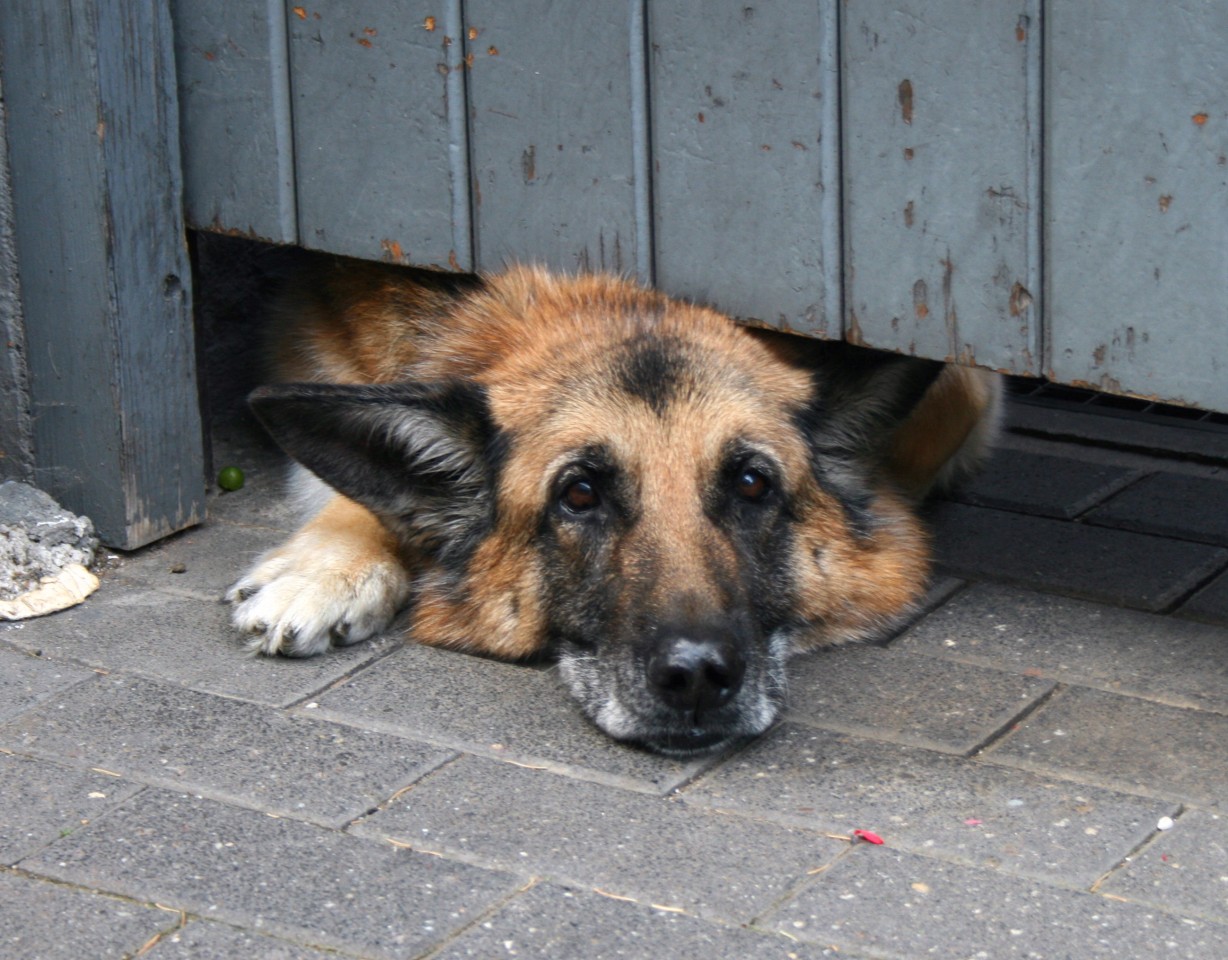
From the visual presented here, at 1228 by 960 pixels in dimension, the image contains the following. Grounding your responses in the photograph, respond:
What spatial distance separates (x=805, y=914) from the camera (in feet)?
9.53

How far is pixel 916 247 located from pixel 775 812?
1.34 meters

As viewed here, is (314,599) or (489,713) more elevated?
(314,599)

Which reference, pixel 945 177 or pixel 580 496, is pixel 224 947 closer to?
pixel 580 496

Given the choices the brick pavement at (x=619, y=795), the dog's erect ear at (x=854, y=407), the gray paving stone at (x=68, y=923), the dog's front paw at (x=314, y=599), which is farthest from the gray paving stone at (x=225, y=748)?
the dog's erect ear at (x=854, y=407)

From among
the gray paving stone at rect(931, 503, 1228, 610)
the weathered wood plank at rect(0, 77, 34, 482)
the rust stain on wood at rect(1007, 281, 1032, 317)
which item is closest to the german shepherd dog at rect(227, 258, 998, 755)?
the gray paving stone at rect(931, 503, 1228, 610)

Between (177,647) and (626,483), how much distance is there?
113cm

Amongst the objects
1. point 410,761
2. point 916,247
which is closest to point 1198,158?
point 916,247

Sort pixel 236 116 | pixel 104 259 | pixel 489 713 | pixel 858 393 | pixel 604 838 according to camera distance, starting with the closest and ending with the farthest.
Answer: pixel 604 838, pixel 489 713, pixel 858 393, pixel 104 259, pixel 236 116

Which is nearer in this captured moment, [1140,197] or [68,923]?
[68,923]

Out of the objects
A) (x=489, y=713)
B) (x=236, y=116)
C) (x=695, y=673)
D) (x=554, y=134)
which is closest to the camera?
(x=695, y=673)

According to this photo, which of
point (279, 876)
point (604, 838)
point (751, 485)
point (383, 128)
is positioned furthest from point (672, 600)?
point (383, 128)

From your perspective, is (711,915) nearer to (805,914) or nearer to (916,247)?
(805,914)

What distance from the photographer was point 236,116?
460 centimetres

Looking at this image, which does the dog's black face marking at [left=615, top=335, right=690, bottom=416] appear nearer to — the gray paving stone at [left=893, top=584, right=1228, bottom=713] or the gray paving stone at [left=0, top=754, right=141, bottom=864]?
the gray paving stone at [left=893, top=584, right=1228, bottom=713]
